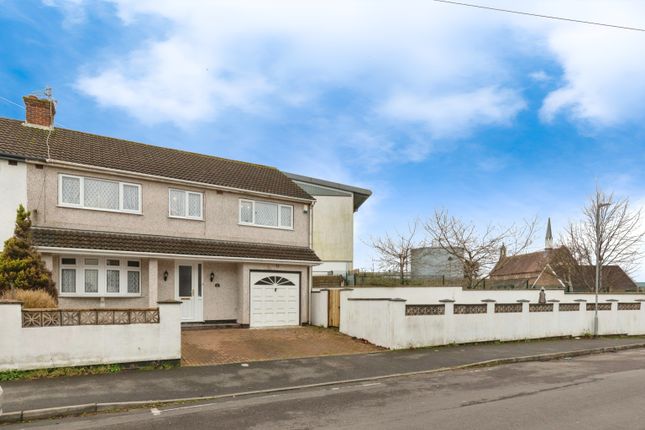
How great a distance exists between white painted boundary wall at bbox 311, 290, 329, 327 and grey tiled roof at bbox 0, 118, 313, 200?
Result: 4.21m

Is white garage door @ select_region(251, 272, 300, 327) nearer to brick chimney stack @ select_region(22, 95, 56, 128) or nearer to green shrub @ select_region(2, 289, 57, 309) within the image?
green shrub @ select_region(2, 289, 57, 309)

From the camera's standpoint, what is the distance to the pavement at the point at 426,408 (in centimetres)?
706

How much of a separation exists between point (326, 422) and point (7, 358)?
23.6 feet

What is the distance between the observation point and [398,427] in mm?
6820

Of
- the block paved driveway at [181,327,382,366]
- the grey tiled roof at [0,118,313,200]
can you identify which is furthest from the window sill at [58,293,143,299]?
the grey tiled roof at [0,118,313,200]

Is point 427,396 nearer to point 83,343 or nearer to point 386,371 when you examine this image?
point 386,371

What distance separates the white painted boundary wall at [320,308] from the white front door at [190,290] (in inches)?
179

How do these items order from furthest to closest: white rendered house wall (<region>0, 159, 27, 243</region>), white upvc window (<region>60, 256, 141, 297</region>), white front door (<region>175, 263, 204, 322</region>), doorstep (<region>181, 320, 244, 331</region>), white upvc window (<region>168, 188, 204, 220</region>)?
white upvc window (<region>168, 188, 204, 220</region>) < white front door (<region>175, 263, 204, 322</region>) < doorstep (<region>181, 320, 244, 331</region>) < white upvc window (<region>60, 256, 141, 297</region>) < white rendered house wall (<region>0, 159, 27, 243</region>)

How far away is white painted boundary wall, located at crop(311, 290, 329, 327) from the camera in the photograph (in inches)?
733

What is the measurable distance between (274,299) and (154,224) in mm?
5321

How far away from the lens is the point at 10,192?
46.8ft

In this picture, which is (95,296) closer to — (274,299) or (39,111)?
(274,299)

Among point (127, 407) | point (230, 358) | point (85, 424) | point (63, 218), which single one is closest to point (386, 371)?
point (230, 358)

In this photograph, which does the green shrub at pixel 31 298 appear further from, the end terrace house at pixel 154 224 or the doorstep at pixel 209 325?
the doorstep at pixel 209 325
